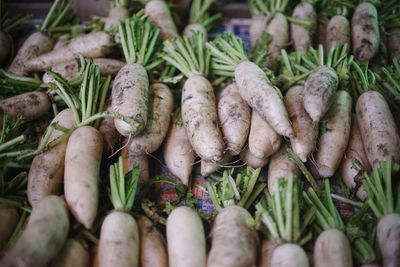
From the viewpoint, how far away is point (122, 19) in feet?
14.5

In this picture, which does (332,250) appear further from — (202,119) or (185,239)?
(202,119)

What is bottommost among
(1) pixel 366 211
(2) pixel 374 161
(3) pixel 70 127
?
(1) pixel 366 211

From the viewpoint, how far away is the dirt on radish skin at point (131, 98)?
10.5 feet

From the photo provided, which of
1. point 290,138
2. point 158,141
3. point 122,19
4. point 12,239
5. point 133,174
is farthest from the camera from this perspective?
point 122,19

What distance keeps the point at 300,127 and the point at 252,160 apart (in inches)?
17.7

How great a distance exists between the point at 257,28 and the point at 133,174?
248 cm

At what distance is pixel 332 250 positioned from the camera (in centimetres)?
256

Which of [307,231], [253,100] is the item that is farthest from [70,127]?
[307,231]

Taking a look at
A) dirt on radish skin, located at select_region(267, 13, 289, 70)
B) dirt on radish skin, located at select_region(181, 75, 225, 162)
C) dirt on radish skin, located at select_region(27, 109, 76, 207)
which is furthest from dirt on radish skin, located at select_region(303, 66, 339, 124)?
dirt on radish skin, located at select_region(27, 109, 76, 207)

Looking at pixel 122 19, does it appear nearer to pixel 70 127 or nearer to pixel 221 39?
pixel 221 39

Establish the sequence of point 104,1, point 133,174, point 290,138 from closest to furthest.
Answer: point 133,174
point 290,138
point 104,1

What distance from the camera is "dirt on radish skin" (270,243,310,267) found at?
2.49 meters

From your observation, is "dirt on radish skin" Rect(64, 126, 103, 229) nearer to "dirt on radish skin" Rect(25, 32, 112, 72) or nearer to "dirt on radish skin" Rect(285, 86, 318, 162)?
"dirt on radish skin" Rect(25, 32, 112, 72)

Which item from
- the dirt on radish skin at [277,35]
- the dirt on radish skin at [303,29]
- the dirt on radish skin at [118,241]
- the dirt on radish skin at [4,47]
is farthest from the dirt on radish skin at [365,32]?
the dirt on radish skin at [4,47]
